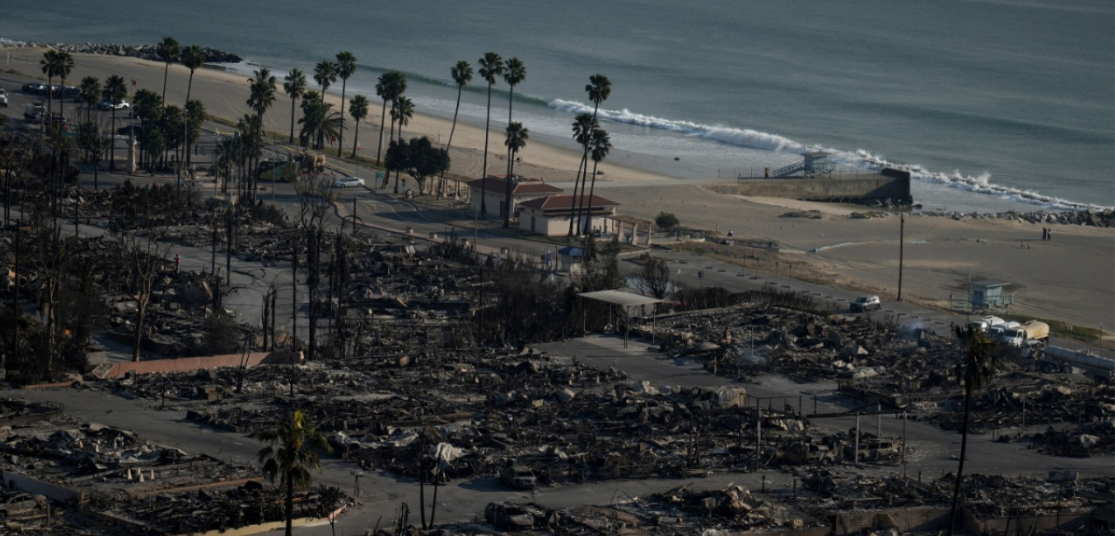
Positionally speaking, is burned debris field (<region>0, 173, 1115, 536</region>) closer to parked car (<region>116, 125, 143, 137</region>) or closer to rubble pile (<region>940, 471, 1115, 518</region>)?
rubble pile (<region>940, 471, 1115, 518</region>)

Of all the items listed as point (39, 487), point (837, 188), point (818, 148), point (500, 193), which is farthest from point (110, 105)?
point (39, 487)

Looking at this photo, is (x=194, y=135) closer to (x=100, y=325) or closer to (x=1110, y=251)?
(x=100, y=325)

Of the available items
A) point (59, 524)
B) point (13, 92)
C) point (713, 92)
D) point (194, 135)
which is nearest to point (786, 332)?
point (59, 524)

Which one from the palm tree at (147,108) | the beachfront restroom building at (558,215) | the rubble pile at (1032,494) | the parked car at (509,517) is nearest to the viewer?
the parked car at (509,517)

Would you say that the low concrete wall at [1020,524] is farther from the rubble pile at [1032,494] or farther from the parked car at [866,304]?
the parked car at [866,304]

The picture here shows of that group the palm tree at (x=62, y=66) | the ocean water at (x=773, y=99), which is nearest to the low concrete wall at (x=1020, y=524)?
the ocean water at (x=773, y=99)

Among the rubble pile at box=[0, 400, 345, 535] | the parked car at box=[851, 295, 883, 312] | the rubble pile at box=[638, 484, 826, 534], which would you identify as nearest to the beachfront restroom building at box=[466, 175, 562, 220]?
the parked car at box=[851, 295, 883, 312]
